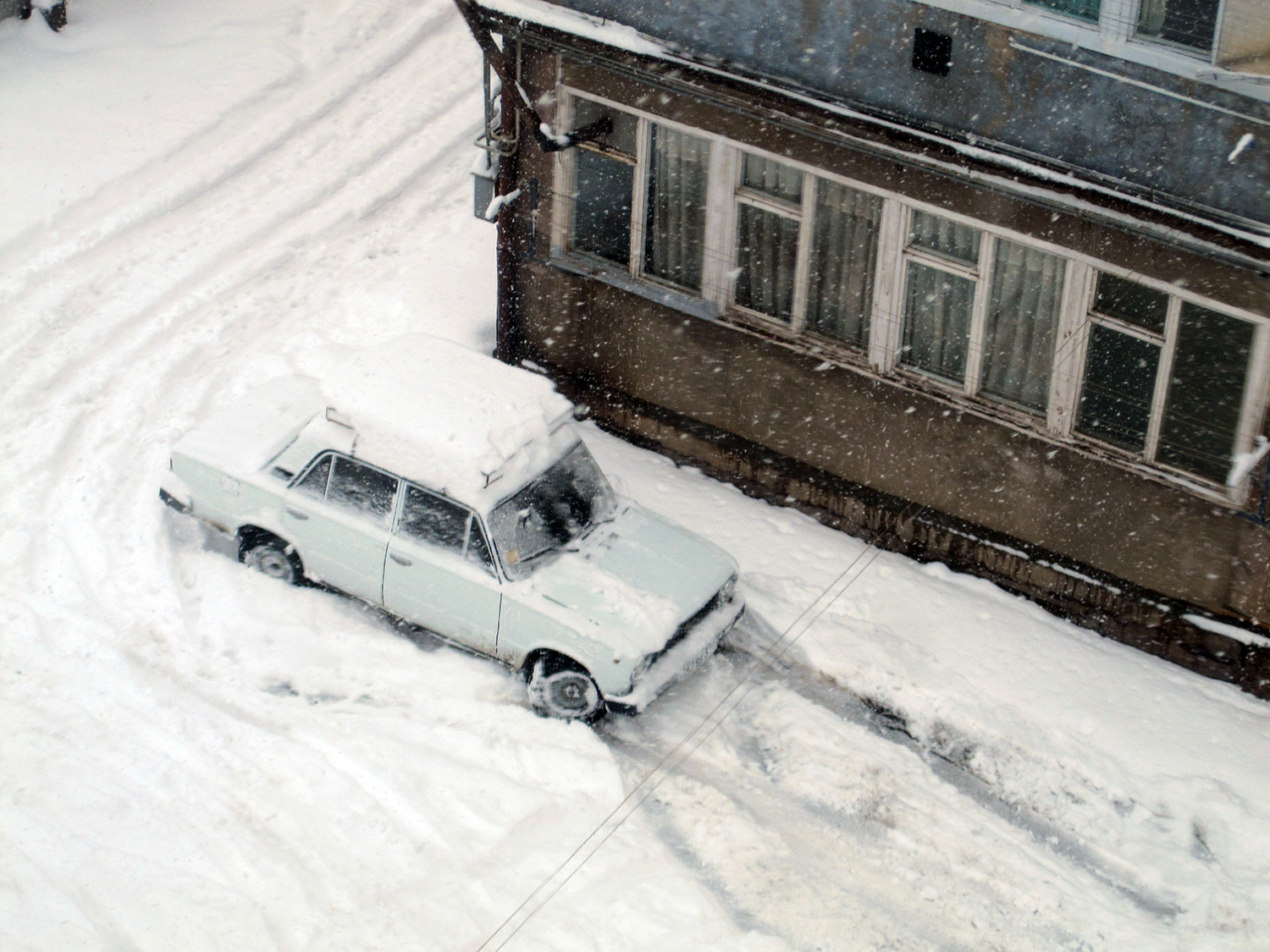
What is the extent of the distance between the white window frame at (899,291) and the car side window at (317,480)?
10.4ft

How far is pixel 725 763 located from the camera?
934cm

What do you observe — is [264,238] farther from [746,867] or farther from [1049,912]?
[1049,912]

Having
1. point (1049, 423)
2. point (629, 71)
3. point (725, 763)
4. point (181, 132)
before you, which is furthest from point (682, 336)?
point (181, 132)

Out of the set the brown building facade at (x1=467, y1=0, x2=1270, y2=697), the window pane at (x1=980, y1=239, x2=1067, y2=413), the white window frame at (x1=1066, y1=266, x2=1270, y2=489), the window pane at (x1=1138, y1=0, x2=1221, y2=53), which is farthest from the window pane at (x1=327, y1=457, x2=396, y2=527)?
the window pane at (x1=1138, y1=0, x2=1221, y2=53)

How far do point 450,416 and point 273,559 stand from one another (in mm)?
1762

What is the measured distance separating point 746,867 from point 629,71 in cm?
561

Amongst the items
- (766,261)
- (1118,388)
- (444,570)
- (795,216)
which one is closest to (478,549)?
(444,570)

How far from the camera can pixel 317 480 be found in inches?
390

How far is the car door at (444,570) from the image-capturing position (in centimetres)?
948

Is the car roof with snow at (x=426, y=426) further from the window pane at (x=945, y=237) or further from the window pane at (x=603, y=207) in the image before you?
the window pane at (x=945, y=237)

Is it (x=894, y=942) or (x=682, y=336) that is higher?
(x=682, y=336)

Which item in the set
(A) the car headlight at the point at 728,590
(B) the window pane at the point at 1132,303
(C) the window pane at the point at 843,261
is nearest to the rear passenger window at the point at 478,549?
(A) the car headlight at the point at 728,590

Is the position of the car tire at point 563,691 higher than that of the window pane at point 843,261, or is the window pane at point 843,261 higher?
the window pane at point 843,261

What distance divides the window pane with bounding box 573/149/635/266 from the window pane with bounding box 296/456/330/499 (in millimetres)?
3266
